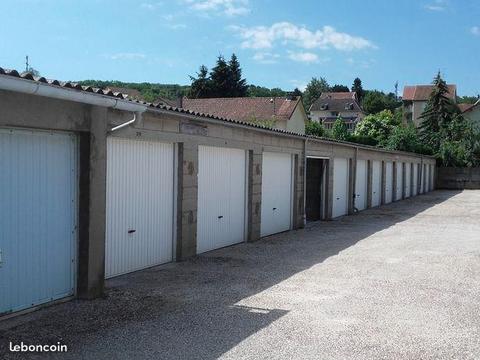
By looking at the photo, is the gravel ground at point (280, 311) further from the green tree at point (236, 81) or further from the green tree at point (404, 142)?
the green tree at point (236, 81)

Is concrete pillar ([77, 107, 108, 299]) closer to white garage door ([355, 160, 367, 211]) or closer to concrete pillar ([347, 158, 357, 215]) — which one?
concrete pillar ([347, 158, 357, 215])

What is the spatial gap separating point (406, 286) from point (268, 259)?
3.12 meters

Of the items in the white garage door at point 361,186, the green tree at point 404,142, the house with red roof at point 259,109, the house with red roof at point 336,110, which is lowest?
the white garage door at point 361,186

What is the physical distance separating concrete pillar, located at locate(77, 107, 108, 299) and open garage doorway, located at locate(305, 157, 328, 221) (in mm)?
12091

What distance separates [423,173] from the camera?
39281mm

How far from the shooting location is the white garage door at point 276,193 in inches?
563

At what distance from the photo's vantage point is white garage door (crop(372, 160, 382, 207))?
83.8ft

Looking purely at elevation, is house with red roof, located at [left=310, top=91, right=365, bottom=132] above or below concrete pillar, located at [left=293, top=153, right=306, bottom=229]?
above

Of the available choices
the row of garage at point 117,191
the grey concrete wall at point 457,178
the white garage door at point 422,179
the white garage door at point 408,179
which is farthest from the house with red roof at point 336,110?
the row of garage at point 117,191

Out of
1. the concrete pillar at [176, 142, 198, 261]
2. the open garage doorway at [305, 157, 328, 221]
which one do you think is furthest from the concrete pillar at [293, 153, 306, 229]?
the concrete pillar at [176, 142, 198, 261]

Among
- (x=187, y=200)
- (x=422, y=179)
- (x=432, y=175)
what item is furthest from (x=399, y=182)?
(x=187, y=200)

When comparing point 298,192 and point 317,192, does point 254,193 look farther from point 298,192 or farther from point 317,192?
point 317,192

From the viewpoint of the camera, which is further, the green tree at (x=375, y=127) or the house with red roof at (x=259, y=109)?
the green tree at (x=375, y=127)

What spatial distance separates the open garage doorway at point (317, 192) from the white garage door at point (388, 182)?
10.1m
